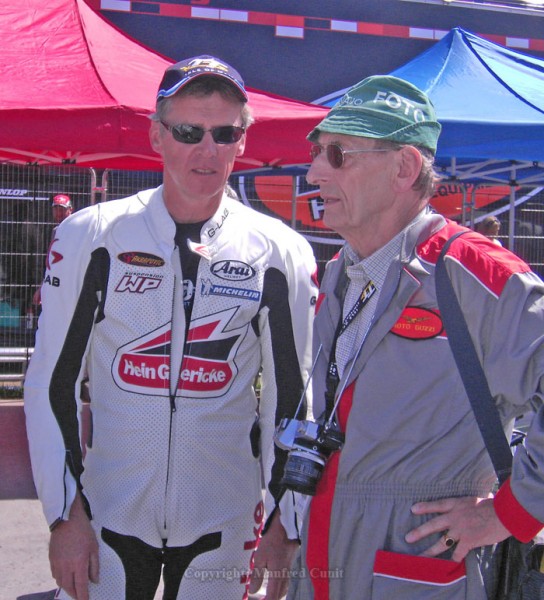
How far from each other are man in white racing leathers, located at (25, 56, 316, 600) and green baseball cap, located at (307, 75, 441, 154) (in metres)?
0.52

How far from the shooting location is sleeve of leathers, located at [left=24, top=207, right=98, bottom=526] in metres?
2.02

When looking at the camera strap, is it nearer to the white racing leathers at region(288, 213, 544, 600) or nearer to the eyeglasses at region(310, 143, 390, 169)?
the white racing leathers at region(288, 213, 544, 600)

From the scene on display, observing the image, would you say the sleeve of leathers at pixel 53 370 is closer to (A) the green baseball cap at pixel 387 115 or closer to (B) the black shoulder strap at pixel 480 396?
(A) the green baseball cap at pixel 387 115

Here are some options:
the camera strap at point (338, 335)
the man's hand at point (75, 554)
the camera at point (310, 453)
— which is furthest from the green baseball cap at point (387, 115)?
the man's hand at point (75, 554)

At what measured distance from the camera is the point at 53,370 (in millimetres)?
2066

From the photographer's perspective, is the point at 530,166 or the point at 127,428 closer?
the point at 127,428

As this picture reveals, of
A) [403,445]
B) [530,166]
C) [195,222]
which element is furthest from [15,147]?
[530,166]

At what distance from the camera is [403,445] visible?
160cm

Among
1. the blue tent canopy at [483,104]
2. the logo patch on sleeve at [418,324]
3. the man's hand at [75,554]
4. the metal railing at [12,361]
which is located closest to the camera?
the logo patch on sleeve at [418,324]

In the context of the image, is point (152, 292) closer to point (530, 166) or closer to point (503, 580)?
point (503, 580)

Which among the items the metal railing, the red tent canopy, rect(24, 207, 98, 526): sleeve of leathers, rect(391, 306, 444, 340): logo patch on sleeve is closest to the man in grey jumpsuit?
rect(391, 306, 444, 340): logo patch on sleeve

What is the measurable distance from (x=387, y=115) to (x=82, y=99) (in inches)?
139

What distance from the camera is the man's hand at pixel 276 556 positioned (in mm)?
2094

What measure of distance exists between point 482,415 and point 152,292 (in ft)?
3.16
